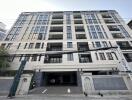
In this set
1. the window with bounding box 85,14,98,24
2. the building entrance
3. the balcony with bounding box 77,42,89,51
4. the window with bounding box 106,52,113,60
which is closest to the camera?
the window with bounding box 106,52,113,60

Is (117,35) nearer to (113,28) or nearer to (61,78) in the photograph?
(113,28)

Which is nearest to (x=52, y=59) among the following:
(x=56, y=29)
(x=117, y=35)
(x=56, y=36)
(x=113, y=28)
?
(x=56, y=36)

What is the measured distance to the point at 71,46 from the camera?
2466 cm

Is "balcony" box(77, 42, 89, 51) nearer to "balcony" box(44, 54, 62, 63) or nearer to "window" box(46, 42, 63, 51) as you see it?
"window" box(46, 42, 63, 51)

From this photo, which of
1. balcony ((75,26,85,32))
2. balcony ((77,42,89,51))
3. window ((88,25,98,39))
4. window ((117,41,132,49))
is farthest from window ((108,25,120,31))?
balcony ((77,42,89,51))

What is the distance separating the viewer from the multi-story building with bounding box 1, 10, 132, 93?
1994 centimetres

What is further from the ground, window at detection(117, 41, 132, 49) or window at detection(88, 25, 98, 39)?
window at detection(88, 25, 98, 39)

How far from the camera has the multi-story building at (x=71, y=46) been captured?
19938 mm

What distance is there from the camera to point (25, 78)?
12195 millimetres

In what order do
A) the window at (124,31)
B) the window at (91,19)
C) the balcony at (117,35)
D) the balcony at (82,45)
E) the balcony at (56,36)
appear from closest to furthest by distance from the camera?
the balcony at (82,45) → the balcony at (117,35) → the window at (124,31) → the balcony at (56,36) → the window at (91,19)

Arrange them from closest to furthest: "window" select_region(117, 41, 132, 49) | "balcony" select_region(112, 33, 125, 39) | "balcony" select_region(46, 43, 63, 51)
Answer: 1. "window" select_region(117, 41, 132, 49)
2. "balcony" select_region(46, 43, 63, 51)
3. "balcony" select_region(112, 33, 125, 39)

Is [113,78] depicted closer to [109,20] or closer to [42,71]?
[42,71]

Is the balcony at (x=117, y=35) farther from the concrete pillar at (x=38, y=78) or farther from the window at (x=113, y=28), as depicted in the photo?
the concrete pillar at (x=38, y=78)

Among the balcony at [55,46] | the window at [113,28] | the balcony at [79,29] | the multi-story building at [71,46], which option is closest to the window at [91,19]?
the multi-story building at [71,46]
